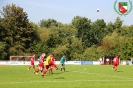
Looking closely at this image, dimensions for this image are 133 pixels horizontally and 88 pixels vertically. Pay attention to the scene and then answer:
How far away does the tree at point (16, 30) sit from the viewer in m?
84.4

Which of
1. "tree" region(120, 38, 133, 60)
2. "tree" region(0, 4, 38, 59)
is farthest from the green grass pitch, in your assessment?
"tree" region(120, 38, 133, 60)

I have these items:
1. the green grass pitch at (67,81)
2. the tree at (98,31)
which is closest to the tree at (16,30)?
the tree at (98,31)

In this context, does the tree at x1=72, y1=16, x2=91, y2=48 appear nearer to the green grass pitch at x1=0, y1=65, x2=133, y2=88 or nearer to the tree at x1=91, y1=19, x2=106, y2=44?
the tree at x1=91, y1=19, x2=106, y2=44

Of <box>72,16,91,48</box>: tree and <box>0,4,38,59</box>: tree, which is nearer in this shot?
<box>0,4,38,59</box>: tree

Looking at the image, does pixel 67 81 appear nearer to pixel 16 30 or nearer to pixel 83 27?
pixel 16 30

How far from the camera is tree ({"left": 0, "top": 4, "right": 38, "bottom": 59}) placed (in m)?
84.4

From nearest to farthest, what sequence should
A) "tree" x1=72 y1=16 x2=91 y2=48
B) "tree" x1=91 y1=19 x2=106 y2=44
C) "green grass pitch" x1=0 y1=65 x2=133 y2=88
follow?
"green grass pitch" x1=0 y1=65 x2=133 y2=88 → "tree" x1=91 y1=19 x2=106 y2=44 → "tree" x1=72 y1=16 x2=91 y2=48

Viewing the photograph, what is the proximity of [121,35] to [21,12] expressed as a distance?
42.0 metres

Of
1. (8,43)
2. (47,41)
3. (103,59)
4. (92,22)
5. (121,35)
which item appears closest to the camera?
(103,59)

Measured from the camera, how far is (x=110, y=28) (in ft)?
378

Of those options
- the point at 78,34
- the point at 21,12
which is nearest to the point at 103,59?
the point at 21,12

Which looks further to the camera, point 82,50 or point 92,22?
point 92,22

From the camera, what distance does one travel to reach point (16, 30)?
86.2 metres

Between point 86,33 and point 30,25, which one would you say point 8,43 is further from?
point 86,33
